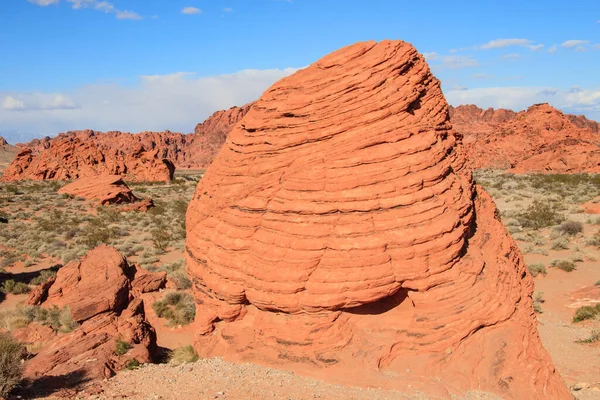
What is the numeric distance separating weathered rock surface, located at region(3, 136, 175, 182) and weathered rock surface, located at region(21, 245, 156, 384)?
48.4 meters

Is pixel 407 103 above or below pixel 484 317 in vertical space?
above

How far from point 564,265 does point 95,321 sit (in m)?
18.3

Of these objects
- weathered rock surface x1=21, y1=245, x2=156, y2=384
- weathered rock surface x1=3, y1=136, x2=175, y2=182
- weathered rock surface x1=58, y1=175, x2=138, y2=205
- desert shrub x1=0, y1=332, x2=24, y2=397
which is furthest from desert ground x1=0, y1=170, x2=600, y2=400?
weathered rock surface x1=3, y1=136, x2=175, y2=182

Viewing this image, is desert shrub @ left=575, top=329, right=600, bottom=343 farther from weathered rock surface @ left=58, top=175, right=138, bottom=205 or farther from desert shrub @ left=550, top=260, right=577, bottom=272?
weathered rock surface @ left=58, top=175, right=138, bottom=205

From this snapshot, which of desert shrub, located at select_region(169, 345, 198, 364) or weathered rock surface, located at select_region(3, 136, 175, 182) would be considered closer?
desert shrub, located at select_region(169, 345, 198, 364)

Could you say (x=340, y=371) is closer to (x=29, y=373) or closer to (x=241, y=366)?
(x=241, y=366)

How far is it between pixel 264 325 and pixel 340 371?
5.80ft

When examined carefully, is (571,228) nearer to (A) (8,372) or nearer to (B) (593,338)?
(B) (593,338)

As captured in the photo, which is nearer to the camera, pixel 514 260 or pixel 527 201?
pixel 514 260

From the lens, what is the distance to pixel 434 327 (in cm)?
771

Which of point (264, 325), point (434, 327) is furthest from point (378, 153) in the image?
point (264, 325)

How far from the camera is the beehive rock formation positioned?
7730 mm

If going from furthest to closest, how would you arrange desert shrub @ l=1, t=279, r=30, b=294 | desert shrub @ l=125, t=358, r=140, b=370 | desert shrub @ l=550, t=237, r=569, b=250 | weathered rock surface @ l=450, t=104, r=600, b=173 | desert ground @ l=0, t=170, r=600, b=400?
1. weathered rock surface @ l=450, t=104, r=600, b=173
2. desert shrub @ l=550, t=237, r=569, b=250
3. desert shrub @ l=1, t=279, r=30, b=294
4. desert shrub @ l=125, t=358, r=140, b=370
5. desert ground @ l=0, t=170, r=600, b=400

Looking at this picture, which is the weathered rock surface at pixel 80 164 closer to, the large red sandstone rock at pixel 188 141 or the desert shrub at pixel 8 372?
the desert shrub at pixel 8 372
